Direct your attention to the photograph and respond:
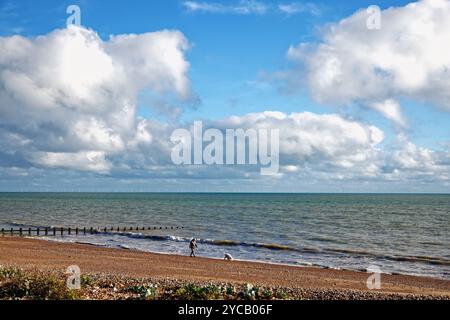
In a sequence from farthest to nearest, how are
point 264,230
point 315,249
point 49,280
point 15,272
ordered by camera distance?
point 264,230
point 315,249
point 15,272
point 49,280

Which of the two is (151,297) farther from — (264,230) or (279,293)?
(264,230)

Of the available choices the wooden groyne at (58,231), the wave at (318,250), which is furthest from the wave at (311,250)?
the wooden groyne at (58,231)

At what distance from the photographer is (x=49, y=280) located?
1211 centimetres

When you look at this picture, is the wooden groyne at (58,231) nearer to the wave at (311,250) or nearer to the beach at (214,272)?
the wave at (311,250)

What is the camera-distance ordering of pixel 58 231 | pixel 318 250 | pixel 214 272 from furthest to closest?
pixel 58 231, pixel 318 250, pixel 214 272

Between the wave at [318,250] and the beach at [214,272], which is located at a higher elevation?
the beach at [214,272]

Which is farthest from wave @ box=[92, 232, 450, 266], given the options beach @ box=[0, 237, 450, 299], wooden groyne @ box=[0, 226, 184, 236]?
wooden groyne @ box=[0, 226, 184, 236]

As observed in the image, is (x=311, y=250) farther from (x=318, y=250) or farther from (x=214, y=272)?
(x=214, y=272)

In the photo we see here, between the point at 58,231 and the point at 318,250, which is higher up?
the point at 318,250

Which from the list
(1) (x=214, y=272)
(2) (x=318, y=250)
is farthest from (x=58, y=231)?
(1) (x=214, y=272)

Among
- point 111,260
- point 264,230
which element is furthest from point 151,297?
point 264,230
